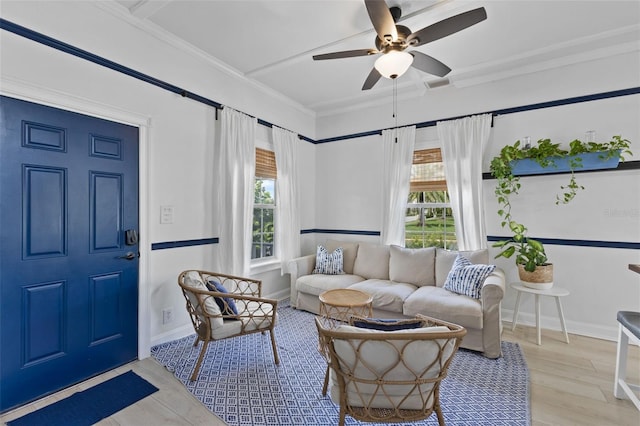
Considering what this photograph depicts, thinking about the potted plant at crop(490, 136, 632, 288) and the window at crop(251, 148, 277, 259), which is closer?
the potted plant at crop(490, 136, 632, 288)

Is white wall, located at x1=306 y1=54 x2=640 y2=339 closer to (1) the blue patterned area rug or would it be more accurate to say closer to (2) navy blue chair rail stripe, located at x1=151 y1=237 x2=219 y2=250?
(1) the blue patterned area rug

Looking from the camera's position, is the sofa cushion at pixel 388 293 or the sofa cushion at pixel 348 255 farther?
the sofa cushion at pixel 348 255

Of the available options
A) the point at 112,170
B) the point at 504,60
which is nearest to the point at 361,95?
the point at 504,60

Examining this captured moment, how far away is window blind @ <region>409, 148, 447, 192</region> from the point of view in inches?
161

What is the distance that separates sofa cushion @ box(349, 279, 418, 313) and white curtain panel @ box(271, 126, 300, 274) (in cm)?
122

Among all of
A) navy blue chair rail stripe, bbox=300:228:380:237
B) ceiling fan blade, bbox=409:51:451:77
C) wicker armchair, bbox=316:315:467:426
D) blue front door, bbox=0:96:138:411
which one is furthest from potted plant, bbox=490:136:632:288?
blue front door, bbox=0:96:138:411

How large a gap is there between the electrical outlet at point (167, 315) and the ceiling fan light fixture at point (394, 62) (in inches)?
117

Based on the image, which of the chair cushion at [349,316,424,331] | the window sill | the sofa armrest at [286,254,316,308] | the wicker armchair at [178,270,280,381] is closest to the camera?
the chair cushion at [349,316,424,331]

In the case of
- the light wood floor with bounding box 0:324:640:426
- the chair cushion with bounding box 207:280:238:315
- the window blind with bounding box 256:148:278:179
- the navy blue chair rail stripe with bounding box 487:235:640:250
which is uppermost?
the window blind with bounding box 256:148:278:179

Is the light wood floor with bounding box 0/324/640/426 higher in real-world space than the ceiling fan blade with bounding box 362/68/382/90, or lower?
lower

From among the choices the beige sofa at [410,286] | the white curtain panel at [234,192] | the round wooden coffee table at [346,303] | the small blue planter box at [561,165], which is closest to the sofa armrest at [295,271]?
the beige sofa at [410,286]

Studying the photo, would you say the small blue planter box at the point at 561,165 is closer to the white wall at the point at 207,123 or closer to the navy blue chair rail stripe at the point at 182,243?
the white wall at the point at 207,123

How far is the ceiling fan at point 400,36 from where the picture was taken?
1.91m

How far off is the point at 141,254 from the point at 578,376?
387 centimetres
